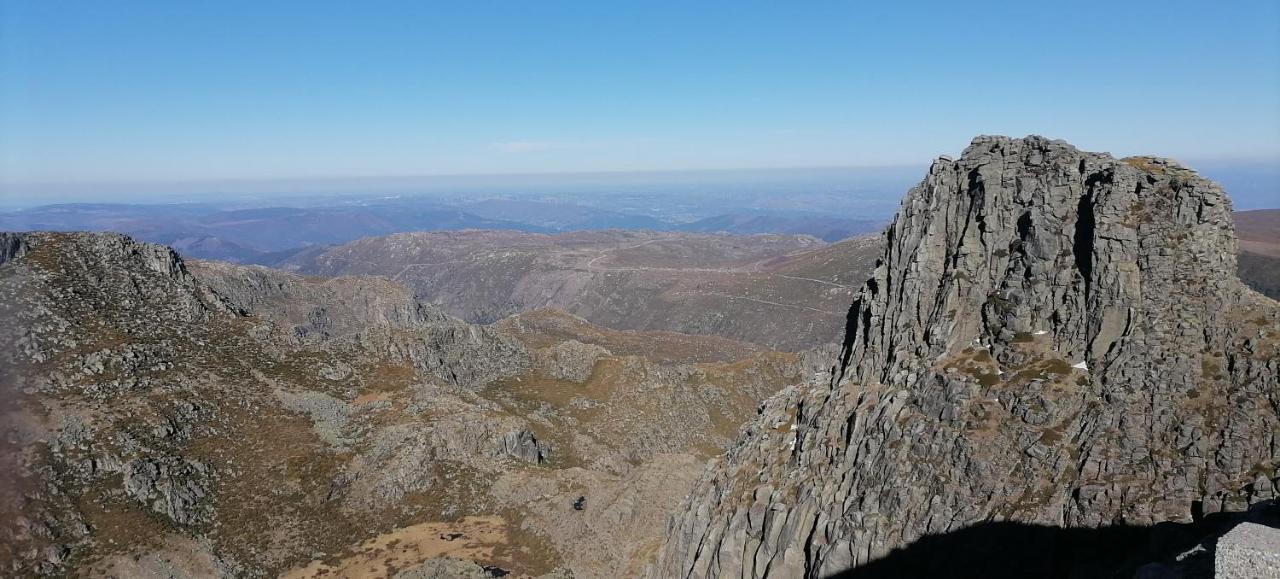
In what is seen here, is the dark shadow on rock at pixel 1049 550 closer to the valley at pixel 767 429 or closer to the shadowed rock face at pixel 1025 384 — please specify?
the valley at pixel 767 429

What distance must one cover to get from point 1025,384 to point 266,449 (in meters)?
73.0

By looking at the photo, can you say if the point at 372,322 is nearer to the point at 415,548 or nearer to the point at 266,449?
the point at 266,449

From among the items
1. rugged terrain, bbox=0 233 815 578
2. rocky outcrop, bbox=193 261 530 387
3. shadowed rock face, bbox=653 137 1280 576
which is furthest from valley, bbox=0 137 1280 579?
rocky outcrop, bbox=193 261 530 387

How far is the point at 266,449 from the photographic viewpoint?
6869cm

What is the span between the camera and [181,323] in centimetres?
7981

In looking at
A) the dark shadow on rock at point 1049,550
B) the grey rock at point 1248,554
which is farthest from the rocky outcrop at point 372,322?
the grey rock at point 1248,554

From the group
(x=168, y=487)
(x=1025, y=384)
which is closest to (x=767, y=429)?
(x=1025, y=384)

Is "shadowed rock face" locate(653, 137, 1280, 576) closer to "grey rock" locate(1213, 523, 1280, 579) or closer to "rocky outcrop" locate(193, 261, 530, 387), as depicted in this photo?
"grey rock" locate(1213, 523, 1280, 579)

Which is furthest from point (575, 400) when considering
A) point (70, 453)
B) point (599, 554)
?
point (70, 453)

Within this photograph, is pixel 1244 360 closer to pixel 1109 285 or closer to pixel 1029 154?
pixel 1109 285

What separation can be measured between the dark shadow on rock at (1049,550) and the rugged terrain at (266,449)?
88.8ft

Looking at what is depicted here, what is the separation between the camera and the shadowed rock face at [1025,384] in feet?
114

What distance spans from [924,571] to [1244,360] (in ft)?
71.3

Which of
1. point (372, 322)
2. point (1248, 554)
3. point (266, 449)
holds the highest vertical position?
point (1248, 554)
